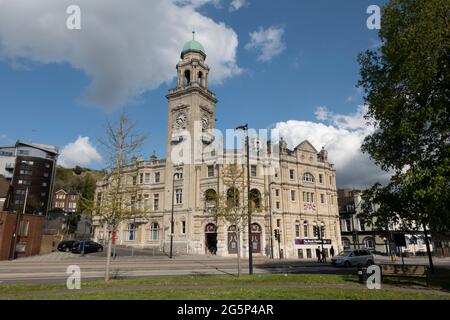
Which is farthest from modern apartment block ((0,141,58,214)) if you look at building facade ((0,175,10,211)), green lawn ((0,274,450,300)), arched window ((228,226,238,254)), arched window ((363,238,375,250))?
green lawn ((0,274,450,300))

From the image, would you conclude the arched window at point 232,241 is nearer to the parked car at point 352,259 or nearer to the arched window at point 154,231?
the arched window at point 154,231

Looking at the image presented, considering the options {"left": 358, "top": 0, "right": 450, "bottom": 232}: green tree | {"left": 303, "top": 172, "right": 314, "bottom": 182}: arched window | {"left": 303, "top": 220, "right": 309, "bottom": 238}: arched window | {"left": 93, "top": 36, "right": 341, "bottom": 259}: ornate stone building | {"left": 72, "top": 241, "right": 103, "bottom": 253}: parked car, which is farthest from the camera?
{"left": 303, "top": 172, "right": 314, "bottom": 182}: arched window

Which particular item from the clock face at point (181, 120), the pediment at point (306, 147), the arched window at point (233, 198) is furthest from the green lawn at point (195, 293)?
the pediment at point (306, 147)

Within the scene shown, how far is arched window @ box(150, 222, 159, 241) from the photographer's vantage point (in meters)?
51.5

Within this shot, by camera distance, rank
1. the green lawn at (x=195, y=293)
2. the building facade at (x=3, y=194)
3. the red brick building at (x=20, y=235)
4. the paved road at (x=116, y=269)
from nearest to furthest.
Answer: the green lawn at (x=195, y=293) → the paved road at (x=116, y=269) → the red brick building at (x=20, y=235) → the building facade at (x=3, y=194)

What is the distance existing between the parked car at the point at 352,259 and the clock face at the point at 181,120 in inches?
1234

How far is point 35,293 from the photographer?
11.5m

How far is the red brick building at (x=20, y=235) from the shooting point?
3070 cm

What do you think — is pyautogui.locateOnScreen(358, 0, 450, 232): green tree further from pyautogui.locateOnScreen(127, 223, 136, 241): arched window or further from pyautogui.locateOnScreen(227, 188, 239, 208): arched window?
pyautogui.locateOnScreen(127, 223, 136, 241): arched window

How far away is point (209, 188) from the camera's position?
47.8m

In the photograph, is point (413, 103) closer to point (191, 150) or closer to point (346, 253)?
point (346, 253)

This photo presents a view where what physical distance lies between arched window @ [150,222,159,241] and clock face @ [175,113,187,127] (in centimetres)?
1652
